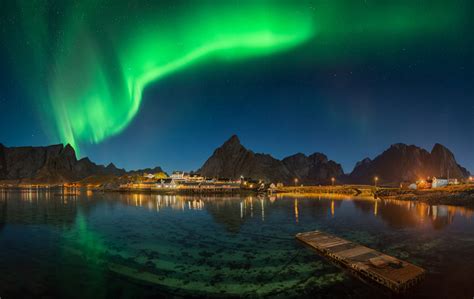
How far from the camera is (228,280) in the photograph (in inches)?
652

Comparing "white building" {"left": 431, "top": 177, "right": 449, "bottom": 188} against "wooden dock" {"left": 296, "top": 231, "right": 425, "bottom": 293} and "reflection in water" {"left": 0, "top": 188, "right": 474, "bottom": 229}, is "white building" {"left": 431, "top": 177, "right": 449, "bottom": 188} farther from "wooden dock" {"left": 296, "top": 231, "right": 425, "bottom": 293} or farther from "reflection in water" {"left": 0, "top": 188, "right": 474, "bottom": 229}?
"wooden dock" {"left": 296, "top": 231, "right": 425, "bottom": 293}

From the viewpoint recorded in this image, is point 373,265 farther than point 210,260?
No

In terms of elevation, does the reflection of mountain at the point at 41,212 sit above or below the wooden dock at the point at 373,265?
below

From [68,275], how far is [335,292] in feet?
60.7

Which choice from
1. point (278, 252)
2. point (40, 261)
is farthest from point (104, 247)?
point (278, 252)

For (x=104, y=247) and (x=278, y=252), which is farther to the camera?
(x=104, y=247)

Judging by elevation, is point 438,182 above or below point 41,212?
below

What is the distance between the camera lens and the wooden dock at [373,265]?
15.1 metres

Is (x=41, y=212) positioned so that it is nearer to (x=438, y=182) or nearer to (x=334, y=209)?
(x=334, y=209)

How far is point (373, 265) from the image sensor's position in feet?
56.6

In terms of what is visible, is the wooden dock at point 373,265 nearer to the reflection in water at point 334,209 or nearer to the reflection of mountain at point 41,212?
the reflection in water at point 334,209

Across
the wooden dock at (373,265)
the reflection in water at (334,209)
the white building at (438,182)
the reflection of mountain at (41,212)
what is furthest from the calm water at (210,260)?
the white building at (438,182)

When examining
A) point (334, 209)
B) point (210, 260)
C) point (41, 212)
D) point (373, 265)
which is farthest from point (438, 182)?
point (41, 212)

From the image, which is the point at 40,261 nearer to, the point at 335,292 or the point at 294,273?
the point at 294,273
